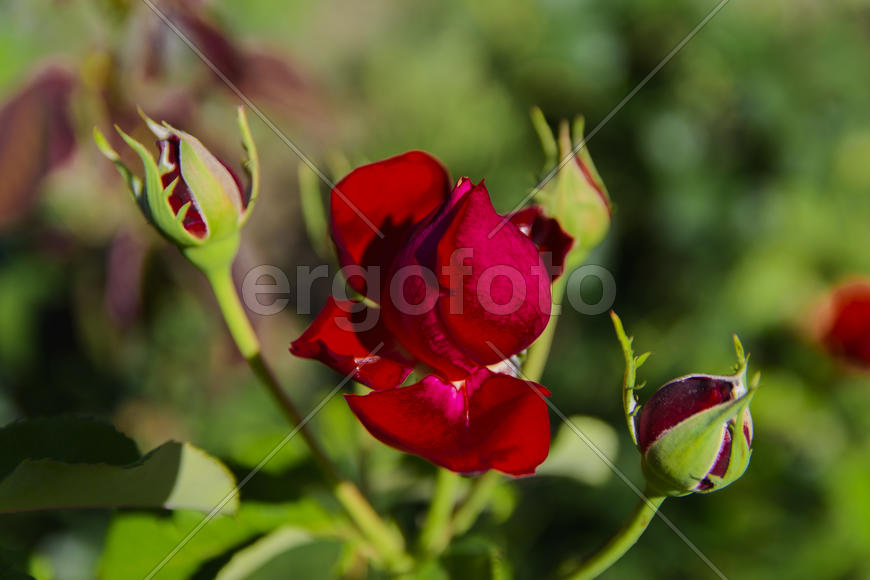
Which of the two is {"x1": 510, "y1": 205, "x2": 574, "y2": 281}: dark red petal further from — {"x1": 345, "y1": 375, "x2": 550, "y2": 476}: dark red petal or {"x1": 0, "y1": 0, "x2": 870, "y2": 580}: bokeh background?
{"x1": 0, "y1": 0, "x2": 870, "y2": 580}: bokeh background

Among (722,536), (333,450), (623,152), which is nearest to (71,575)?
(333,450)

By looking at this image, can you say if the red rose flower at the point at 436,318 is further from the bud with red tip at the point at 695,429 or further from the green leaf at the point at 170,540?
the green leaf at the point at 170,540

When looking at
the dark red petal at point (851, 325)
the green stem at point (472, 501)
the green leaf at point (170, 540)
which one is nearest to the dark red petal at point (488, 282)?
the green stem at point (472, 501)

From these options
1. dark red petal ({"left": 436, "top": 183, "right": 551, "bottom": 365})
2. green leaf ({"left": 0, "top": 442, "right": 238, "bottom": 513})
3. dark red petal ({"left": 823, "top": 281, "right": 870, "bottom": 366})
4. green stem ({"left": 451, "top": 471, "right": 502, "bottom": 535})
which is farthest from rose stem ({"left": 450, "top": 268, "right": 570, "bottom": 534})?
dark red petal ({"left": 823, "top": 281, "right": 870, "bottom": 366})

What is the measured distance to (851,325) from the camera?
1791 millimetres

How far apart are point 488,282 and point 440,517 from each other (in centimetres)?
31

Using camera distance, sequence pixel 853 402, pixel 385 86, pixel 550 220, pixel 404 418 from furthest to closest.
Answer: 1. pixel 385 86
2. pixel 853 402
3. pixel 550 220
4. pixel 404 418

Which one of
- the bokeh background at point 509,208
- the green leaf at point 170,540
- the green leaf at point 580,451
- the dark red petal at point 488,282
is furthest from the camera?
the bokeh background at point 509,208

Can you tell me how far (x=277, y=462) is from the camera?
0.99 metres

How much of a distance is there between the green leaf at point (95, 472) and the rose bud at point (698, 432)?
0.38 metres

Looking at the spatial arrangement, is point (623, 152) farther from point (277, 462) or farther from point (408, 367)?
point (408, 367)

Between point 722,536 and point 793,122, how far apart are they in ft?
3.66

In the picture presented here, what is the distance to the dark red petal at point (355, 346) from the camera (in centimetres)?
64

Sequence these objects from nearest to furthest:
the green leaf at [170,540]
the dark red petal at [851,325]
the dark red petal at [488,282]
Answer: the dark red petal at [488,282] < the green leaf at [170,540] < the dark red petal at [851,325]
